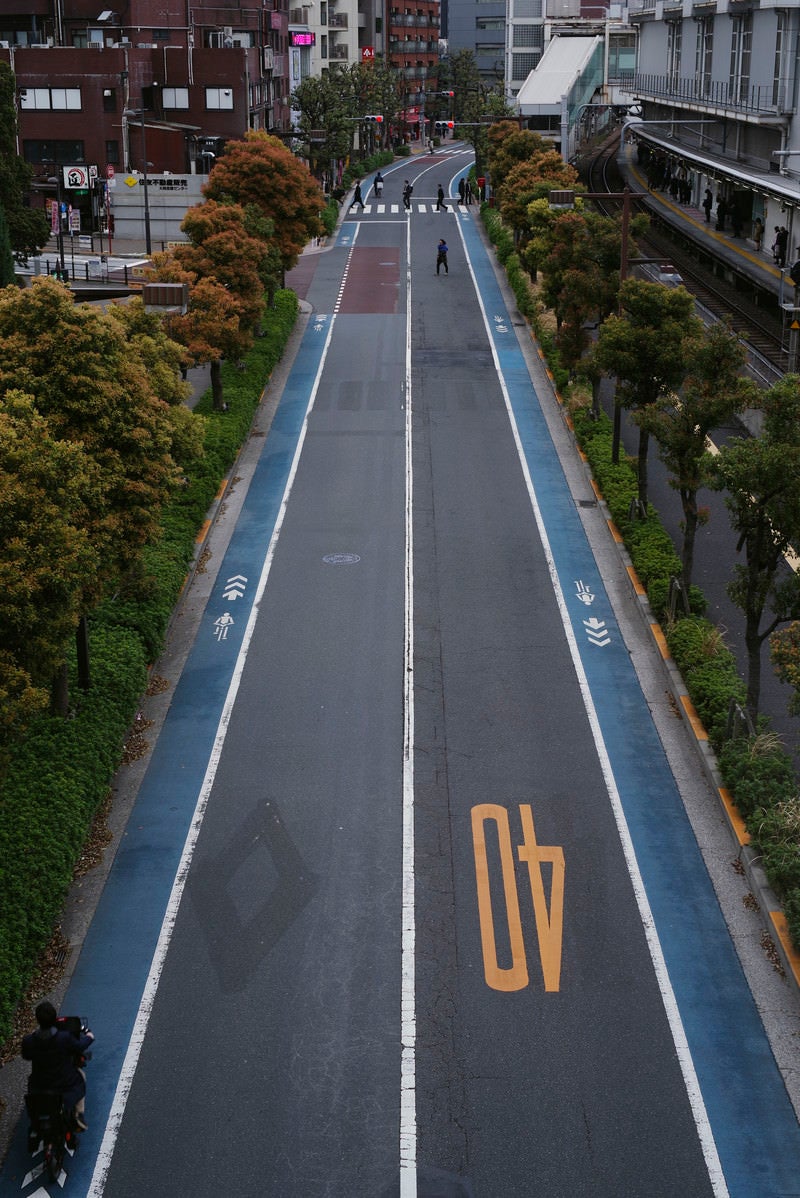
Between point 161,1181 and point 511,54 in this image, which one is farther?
point 511,54

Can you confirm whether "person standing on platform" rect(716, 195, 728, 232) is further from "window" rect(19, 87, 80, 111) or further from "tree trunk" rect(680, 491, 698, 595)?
"tree trunk" rect(680, 491, 698, 595)

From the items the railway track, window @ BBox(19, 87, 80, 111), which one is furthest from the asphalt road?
window @ BBox(19, 87, 80, 111)

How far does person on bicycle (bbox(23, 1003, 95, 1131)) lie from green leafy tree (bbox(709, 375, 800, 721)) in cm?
1094

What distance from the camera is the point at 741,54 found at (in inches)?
2306

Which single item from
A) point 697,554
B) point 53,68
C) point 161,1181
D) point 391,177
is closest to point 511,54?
point 391,177

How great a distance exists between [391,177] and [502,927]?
320ft

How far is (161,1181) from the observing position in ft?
42.5

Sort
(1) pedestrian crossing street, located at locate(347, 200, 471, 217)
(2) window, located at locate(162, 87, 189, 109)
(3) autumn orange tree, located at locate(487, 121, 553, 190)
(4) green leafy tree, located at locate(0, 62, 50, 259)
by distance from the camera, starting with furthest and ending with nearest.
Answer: (1) pedestrian crossing street, located at locate(347, 200, 471, 217) < (2) window, located at locate(162, 87, 189, 109) < (3) autumn orange tree, located at locate(487, 121, 553, 190) < (4) green leafy tree, located at locate(0, 62, 50, 259)

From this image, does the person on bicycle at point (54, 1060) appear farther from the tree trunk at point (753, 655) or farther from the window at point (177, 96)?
the window at point (177, 96)

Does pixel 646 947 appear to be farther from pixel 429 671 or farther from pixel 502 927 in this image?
pixel 429 671

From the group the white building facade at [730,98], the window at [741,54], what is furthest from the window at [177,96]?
the window at [741,54]

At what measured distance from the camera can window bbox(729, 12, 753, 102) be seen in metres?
57.8

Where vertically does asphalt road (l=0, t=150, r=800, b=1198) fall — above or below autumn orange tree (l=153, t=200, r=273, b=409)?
below

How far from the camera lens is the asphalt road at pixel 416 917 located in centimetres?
1343
